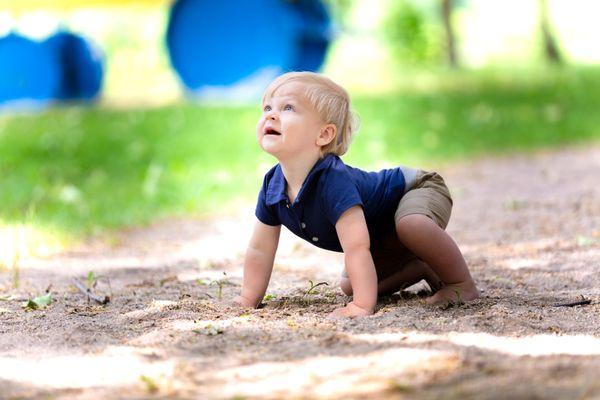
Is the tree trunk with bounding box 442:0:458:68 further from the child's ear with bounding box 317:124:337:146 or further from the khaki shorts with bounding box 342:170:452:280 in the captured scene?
the child's ear with bounding box 317:124:337:146

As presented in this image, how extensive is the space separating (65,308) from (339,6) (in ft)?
55.0

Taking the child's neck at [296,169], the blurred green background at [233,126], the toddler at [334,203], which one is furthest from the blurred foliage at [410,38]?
the child's neck at [296,169]

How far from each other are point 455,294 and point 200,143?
17.0ft

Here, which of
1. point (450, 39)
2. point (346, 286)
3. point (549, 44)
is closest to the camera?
point (346, 286)

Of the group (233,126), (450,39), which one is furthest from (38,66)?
(450,39)

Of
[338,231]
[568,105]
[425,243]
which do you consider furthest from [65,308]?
[568,105]

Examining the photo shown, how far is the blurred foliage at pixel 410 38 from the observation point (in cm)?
1550

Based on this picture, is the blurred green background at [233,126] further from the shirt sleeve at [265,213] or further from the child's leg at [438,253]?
the child's leg at [438,253]

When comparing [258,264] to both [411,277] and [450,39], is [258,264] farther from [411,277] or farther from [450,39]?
[450,39]

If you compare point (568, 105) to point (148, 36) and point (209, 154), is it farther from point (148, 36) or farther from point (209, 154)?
point (148, 36)

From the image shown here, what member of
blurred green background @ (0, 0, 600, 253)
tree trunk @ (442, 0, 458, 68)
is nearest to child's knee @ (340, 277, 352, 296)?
blurred green background @ (0, 0, 600, 253)

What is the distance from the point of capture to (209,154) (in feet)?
24.5

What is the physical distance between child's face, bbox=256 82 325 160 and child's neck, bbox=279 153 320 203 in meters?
0.02

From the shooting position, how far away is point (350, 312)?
2822mm
